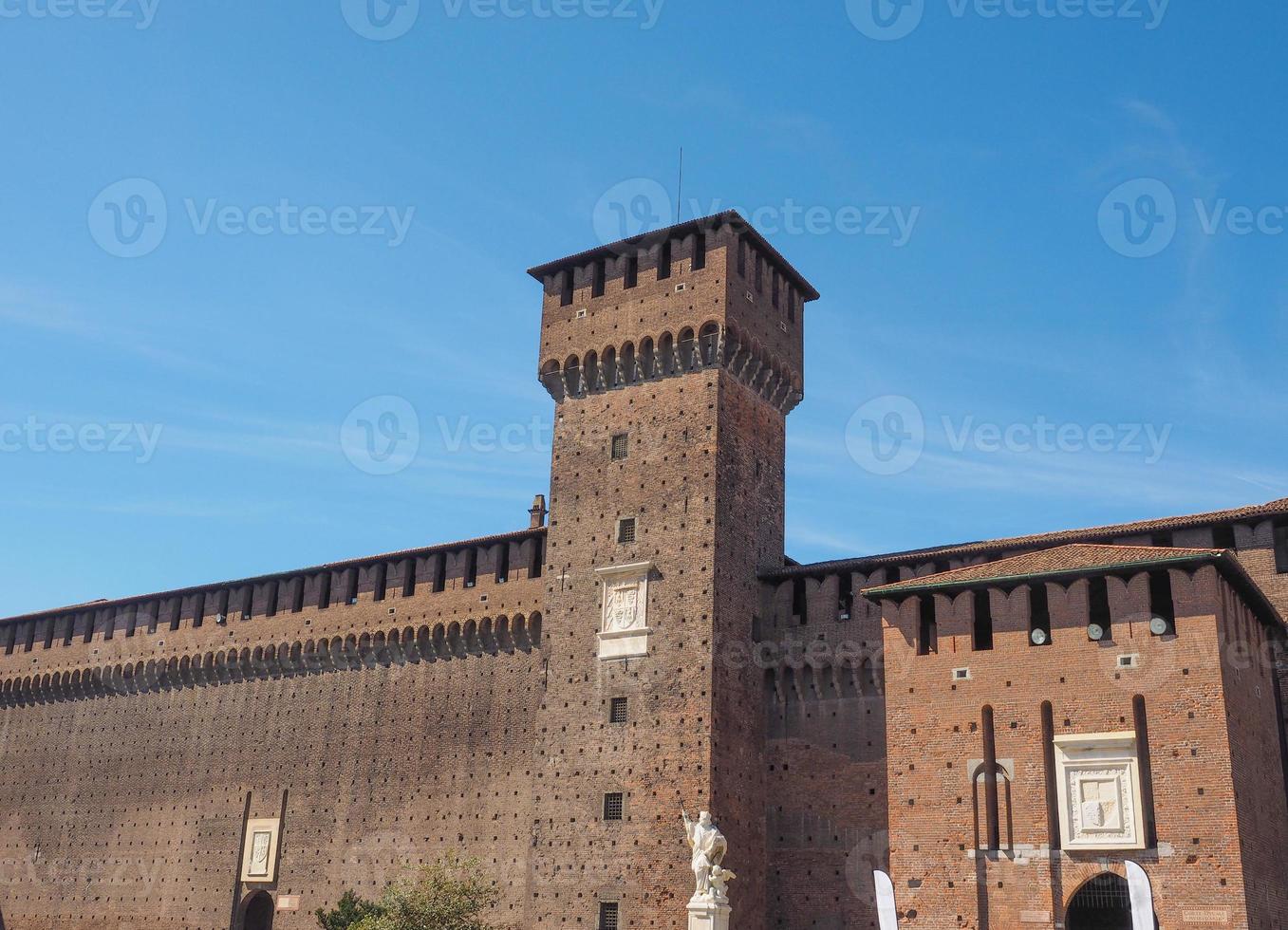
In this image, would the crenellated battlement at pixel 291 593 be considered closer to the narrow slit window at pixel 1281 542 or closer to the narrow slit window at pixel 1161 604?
the narrow slit window at pixel 1161 604

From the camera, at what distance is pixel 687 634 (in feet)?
91.5

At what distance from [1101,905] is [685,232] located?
1669 cm

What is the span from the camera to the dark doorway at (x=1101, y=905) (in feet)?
70.0

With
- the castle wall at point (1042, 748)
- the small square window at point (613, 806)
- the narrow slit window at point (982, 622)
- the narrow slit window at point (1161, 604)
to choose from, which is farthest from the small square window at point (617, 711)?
the narrow slit window at point (1161, 604)

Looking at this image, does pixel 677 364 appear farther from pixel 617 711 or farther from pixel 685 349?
pixel 617 711

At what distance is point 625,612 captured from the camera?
28.9 meters

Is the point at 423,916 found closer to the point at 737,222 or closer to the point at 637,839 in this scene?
the point at 637,839

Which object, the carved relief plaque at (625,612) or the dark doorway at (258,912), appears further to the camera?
the dark doorway at (258,912)

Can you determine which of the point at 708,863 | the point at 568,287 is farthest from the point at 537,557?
the point at 708,863

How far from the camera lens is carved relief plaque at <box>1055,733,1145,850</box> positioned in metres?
20.8

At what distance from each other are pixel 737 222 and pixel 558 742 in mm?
12115

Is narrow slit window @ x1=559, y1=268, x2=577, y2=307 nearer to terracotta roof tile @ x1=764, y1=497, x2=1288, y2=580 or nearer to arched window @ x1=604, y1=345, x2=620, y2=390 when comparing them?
arched window @ x1=604, y1=345, x2=620, y2=390

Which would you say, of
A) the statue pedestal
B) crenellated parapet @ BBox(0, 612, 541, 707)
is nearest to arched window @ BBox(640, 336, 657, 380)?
crenellated parapet @ BBox(0, 612, 541, 707)

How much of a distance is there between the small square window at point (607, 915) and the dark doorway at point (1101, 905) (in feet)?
29.4
